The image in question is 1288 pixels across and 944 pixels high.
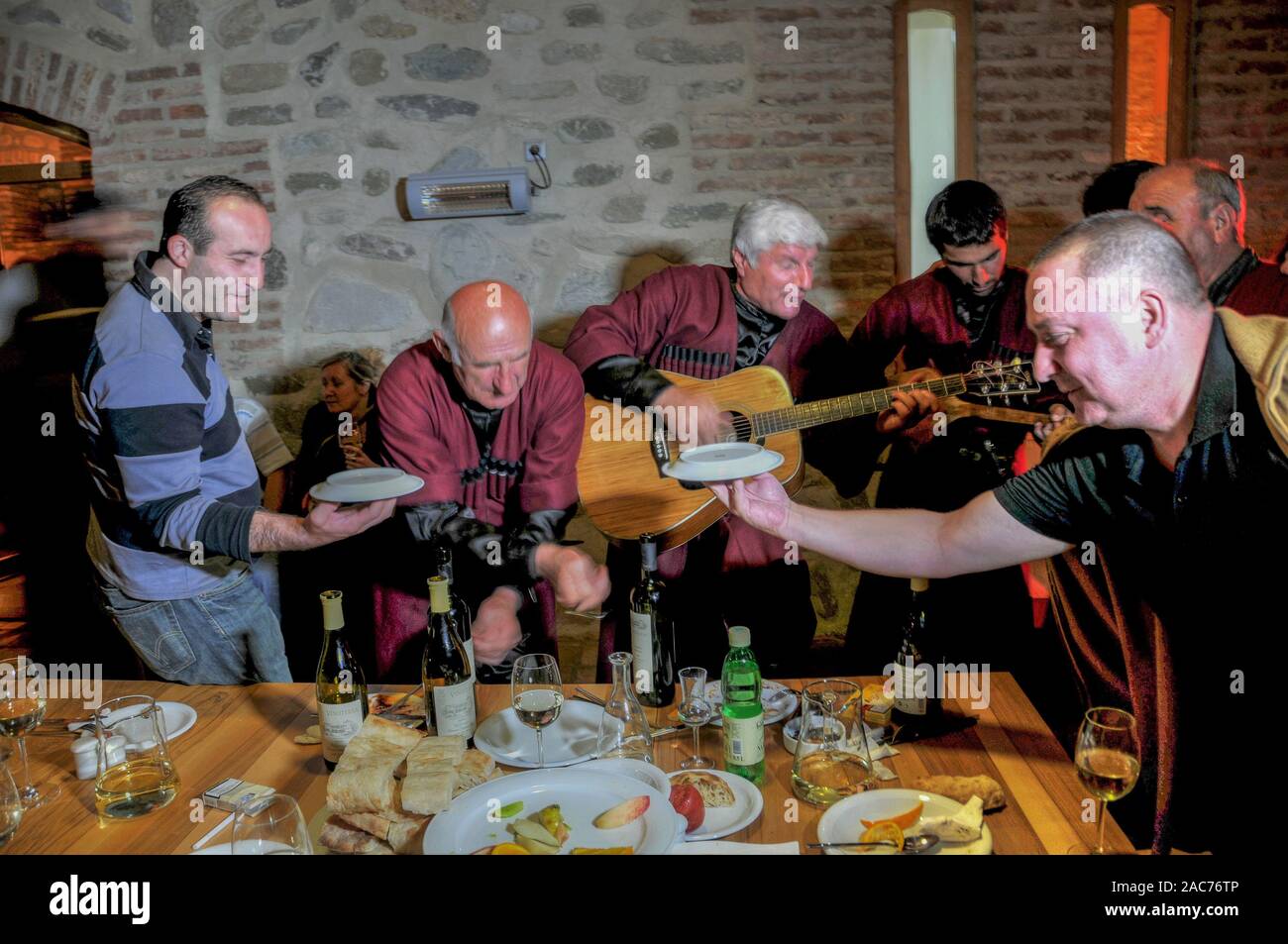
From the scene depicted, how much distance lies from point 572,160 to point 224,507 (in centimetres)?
176

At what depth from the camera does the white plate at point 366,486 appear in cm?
223

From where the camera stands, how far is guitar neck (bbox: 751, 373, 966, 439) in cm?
306

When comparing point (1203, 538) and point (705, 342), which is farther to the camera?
point (705, 342)

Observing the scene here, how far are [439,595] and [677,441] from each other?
1407 mm

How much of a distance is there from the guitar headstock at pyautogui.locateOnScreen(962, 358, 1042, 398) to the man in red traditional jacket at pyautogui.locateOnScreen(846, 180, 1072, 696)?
0.37 ft

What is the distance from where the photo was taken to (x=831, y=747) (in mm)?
1641

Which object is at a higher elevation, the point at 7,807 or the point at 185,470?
the point at 185,470

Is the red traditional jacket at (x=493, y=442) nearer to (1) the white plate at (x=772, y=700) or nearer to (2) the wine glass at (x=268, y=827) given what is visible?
(1) the white plate at (x=772, y=700)

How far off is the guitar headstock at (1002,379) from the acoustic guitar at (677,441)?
47mm

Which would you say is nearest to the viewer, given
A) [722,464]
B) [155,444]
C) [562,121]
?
[722,464]

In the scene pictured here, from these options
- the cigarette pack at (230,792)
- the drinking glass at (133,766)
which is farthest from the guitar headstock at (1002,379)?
the drinking glass at (133,766)

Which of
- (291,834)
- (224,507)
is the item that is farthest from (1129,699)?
(224,507)

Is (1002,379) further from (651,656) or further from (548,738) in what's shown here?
(548,738)

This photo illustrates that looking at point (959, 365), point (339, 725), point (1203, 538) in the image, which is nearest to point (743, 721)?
point (339, 725)
